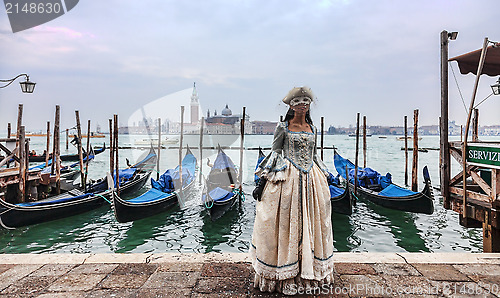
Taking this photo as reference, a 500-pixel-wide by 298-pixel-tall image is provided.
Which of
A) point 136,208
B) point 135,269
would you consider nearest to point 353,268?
point 135,269

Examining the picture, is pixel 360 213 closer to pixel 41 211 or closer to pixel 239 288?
pixel 239 288

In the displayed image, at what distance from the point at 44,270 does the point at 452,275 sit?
118 inches

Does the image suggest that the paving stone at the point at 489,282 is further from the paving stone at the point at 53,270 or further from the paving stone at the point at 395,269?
the paving stone at the point at 53,270

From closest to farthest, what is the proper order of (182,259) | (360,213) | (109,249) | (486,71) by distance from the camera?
(182,259)
(486,71)
(109,249)
(360,213)

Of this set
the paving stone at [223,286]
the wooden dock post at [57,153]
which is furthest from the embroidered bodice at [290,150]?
the wooden dock post at [57,153]

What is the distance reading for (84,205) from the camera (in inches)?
308

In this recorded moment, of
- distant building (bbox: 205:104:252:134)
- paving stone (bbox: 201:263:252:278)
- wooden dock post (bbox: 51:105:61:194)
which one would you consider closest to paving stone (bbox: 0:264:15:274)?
paving stone (bbox: 201:263:252:278)

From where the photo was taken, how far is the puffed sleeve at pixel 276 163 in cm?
197

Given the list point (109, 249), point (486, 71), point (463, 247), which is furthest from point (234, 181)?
point (486, 71)

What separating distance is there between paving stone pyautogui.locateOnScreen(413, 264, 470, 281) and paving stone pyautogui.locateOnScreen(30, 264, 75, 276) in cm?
264

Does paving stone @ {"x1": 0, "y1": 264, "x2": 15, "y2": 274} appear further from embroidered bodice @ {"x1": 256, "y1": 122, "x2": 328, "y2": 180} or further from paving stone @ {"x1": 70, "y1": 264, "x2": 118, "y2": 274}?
embroidered bodice @ {"x1": 256, "y1": 122, "x2": 328, "y2": 180}

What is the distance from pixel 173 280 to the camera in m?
2.13

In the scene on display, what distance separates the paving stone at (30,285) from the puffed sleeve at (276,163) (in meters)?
1.63

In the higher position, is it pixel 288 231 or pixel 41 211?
pixel 288 231
